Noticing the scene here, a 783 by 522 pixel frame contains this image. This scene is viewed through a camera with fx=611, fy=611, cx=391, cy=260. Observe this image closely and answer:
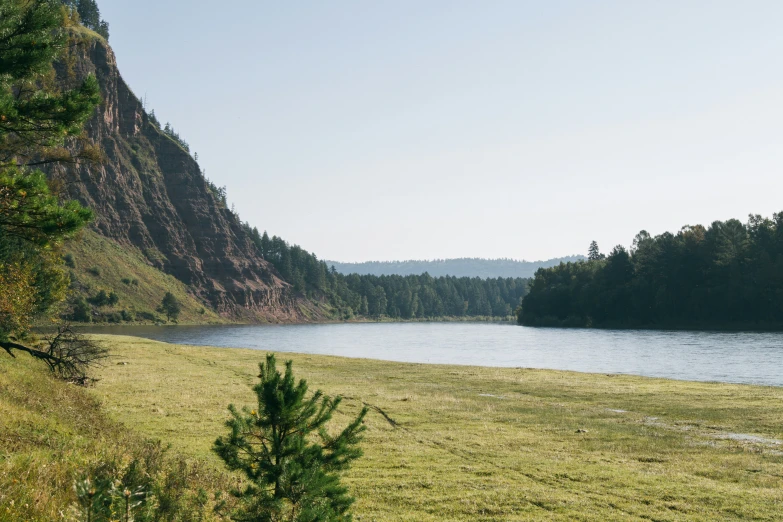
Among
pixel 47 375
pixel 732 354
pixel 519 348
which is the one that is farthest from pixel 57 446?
pixel 519 348

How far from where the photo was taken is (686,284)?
135375 millimetres

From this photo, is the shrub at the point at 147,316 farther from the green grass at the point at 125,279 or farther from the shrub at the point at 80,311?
the shrub at the point at 80,311

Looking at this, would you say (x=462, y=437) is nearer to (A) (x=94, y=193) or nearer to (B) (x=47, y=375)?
(B) (x=47, y=375)

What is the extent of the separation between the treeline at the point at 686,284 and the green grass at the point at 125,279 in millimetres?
104913

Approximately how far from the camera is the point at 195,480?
13.2 m

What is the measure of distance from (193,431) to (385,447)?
702cm

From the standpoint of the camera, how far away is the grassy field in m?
15.0

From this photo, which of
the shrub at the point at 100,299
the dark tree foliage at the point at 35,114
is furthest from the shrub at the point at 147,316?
the dark tree foliage at the point at 35,114

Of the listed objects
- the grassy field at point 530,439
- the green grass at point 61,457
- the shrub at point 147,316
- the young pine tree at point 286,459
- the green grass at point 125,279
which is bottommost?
the shrub at point 147,316

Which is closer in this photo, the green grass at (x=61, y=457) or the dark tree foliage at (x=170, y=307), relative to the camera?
the green grass at (x=61, y=457)

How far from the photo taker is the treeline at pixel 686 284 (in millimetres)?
118312

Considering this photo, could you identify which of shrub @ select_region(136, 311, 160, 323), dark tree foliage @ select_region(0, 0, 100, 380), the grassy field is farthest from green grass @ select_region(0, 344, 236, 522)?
shrub @ select_region(136, 311, 160, 323)

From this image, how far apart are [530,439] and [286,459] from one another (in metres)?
16.2

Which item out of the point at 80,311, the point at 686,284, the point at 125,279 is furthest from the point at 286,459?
the point at 125,279
